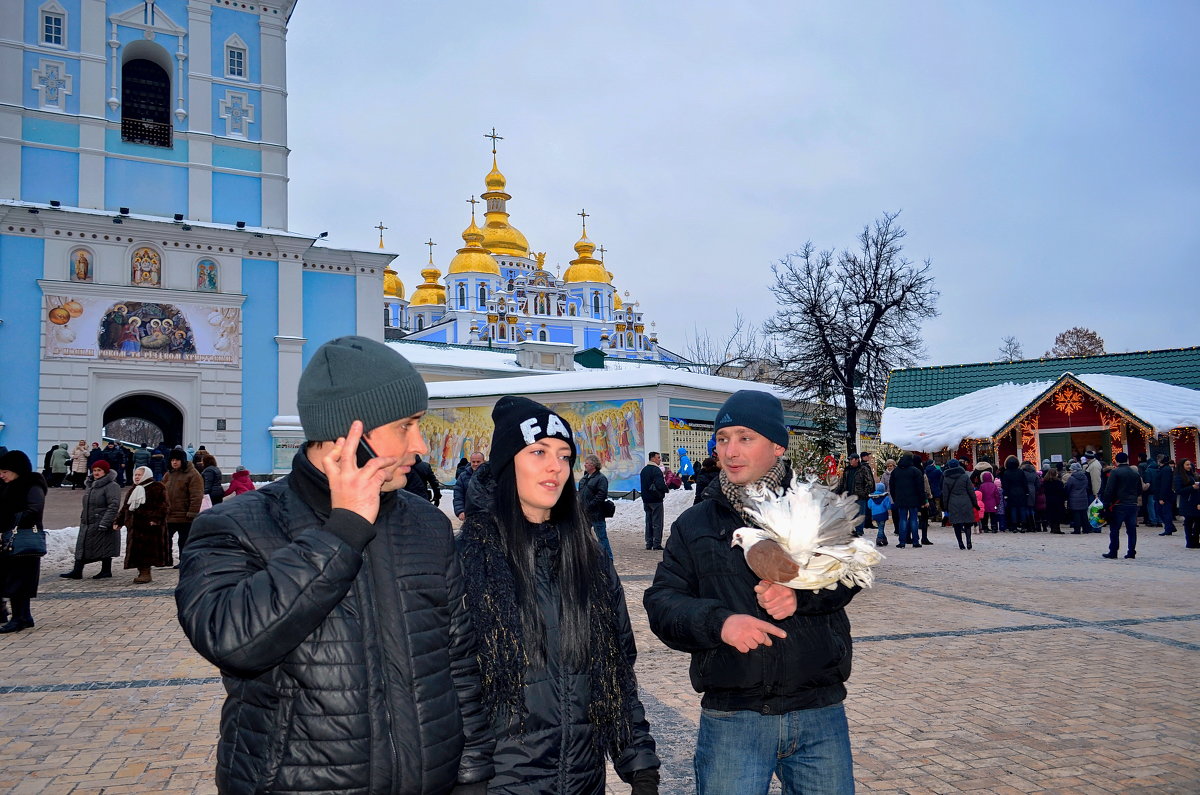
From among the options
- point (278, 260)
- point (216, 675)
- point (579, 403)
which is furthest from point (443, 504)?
point (216, 675)

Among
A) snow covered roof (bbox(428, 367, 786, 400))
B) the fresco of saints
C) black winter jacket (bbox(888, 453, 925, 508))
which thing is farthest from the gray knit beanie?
the fresco of saints

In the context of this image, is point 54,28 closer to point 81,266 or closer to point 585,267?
point 81,266

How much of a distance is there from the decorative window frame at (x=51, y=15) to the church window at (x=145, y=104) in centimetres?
183

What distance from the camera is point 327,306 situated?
31.2 meters

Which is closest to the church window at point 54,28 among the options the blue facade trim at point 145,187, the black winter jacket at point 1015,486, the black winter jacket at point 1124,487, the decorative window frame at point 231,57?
the blue facade trim at point 145,187

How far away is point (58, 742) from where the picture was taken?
524 cm

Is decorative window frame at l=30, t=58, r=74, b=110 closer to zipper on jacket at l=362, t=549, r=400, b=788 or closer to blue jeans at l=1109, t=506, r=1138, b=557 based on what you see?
blue jeans at l=1109, t=506, r=1138, b=557

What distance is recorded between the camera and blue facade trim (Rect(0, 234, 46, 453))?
85.8ft

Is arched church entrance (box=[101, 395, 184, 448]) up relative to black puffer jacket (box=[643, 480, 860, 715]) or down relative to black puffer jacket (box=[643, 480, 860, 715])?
up

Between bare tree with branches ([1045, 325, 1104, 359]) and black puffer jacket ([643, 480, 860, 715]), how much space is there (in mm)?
59220

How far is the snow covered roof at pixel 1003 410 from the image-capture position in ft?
79.5

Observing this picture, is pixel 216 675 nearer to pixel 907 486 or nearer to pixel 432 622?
pixel 432 622

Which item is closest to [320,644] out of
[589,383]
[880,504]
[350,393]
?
[350,393]

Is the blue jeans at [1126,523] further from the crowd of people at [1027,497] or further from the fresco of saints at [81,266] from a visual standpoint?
the fresco of saints at [81,266]
